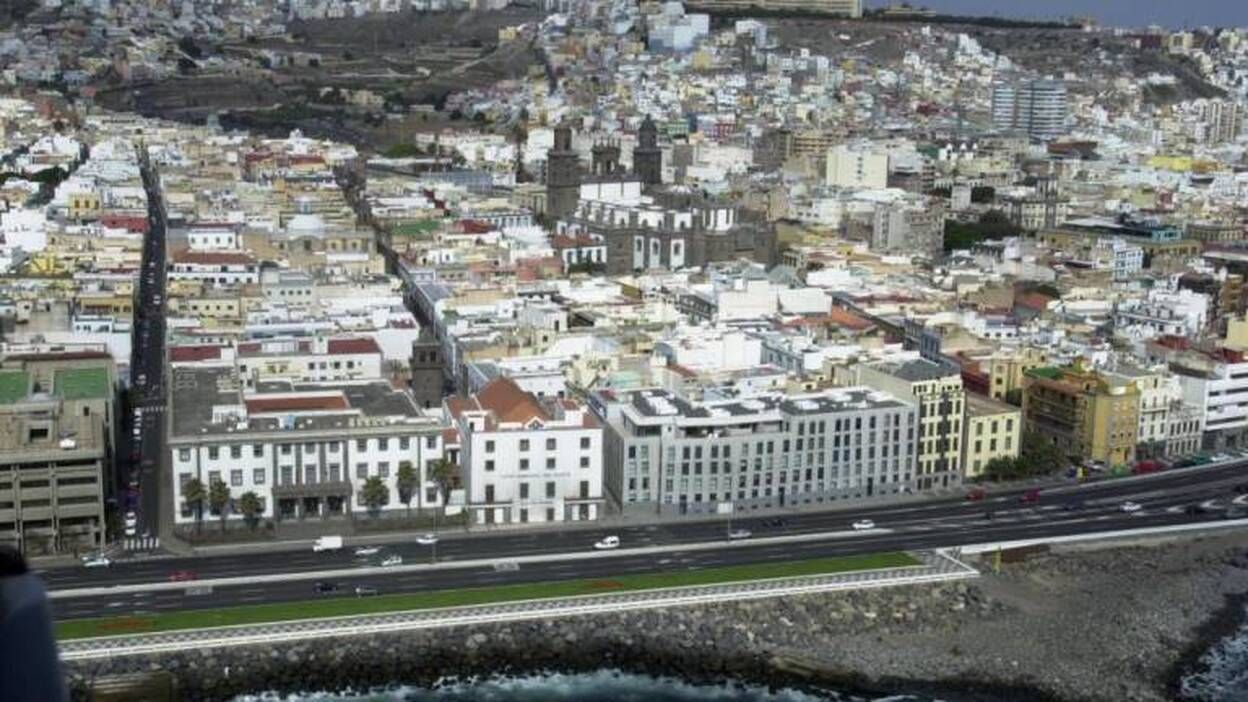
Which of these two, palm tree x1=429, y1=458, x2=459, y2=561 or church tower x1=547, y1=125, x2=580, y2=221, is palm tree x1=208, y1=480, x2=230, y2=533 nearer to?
palm tree x1=429, y1=458, x2=459, y2=561

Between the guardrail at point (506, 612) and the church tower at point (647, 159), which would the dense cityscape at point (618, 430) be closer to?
the guardrail at point (506, 612)

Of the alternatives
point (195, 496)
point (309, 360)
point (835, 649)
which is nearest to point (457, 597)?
point (195, 496)

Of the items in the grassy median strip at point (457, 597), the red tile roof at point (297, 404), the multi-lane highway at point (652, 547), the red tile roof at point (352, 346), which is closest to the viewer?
the grassy median strip at point (457, 597)

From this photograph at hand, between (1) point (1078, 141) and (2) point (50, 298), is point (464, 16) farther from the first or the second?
(2) point (50, 298)

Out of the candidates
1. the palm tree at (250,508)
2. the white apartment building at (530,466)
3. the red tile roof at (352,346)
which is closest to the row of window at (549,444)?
the white apartment building at (530,466)

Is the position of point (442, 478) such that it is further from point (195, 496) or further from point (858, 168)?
point (858, 168)

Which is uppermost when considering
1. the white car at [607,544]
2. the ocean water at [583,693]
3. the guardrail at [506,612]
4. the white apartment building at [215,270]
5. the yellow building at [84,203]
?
the yellow building at [84,203]

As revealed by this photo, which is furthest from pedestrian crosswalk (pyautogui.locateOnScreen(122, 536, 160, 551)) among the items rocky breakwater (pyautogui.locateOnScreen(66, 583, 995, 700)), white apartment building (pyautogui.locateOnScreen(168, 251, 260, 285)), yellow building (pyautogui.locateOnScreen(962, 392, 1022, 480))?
white apartment building (pyautogui.locateOnScreen(168, 251, 260, 285))
